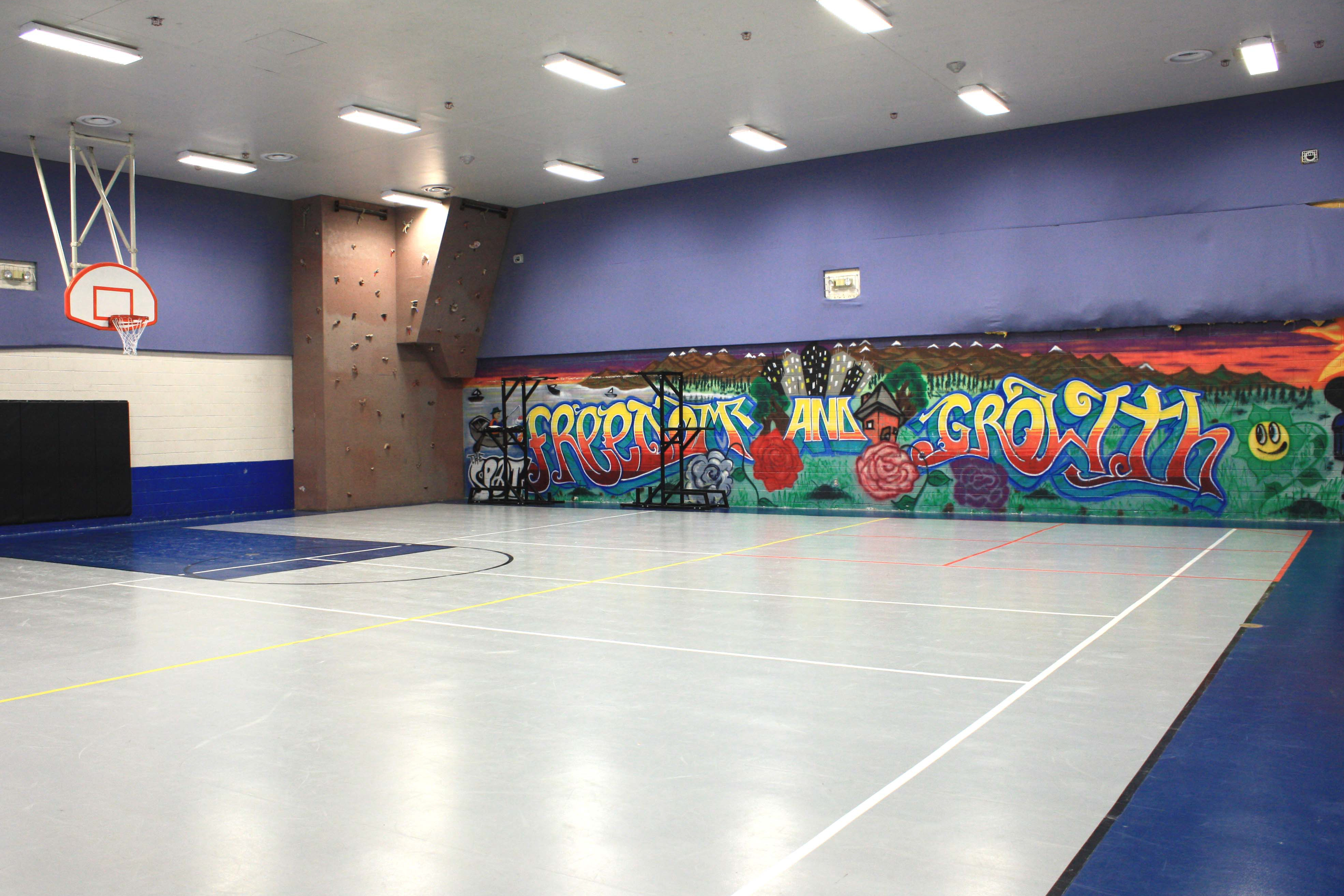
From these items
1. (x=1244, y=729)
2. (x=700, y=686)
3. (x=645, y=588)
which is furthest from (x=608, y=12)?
(x=1244, y=729)

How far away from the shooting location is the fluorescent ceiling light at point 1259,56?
9.04m

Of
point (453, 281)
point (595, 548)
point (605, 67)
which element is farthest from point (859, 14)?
point (453, 281)

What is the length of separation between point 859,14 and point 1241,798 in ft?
22.5

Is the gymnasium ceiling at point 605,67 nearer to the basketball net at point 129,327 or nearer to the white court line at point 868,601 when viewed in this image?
the basketball net at point 129,327

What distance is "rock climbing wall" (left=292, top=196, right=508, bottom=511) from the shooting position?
14.5 m

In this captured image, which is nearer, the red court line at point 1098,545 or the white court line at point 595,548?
the red court line at point 1098,545

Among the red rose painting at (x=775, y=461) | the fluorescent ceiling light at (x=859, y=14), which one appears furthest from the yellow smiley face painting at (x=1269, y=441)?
the fluorescent ceiling light at (x=859, y=14)

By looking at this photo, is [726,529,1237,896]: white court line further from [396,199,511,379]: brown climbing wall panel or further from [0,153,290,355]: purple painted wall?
[0,153,290,355]: purple painted wall

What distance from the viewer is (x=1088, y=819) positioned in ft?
9.86

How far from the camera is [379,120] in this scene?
10867mm

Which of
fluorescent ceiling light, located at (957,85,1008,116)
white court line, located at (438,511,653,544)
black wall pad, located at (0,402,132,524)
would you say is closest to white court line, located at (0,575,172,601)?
white court line, located at (438,511,653,544)

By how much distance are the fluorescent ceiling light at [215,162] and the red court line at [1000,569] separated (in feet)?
26.2

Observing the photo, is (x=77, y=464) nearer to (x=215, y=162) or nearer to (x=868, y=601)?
(x=215, y=162)

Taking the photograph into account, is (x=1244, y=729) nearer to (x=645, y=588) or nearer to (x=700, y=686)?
(x=700, y=686)
